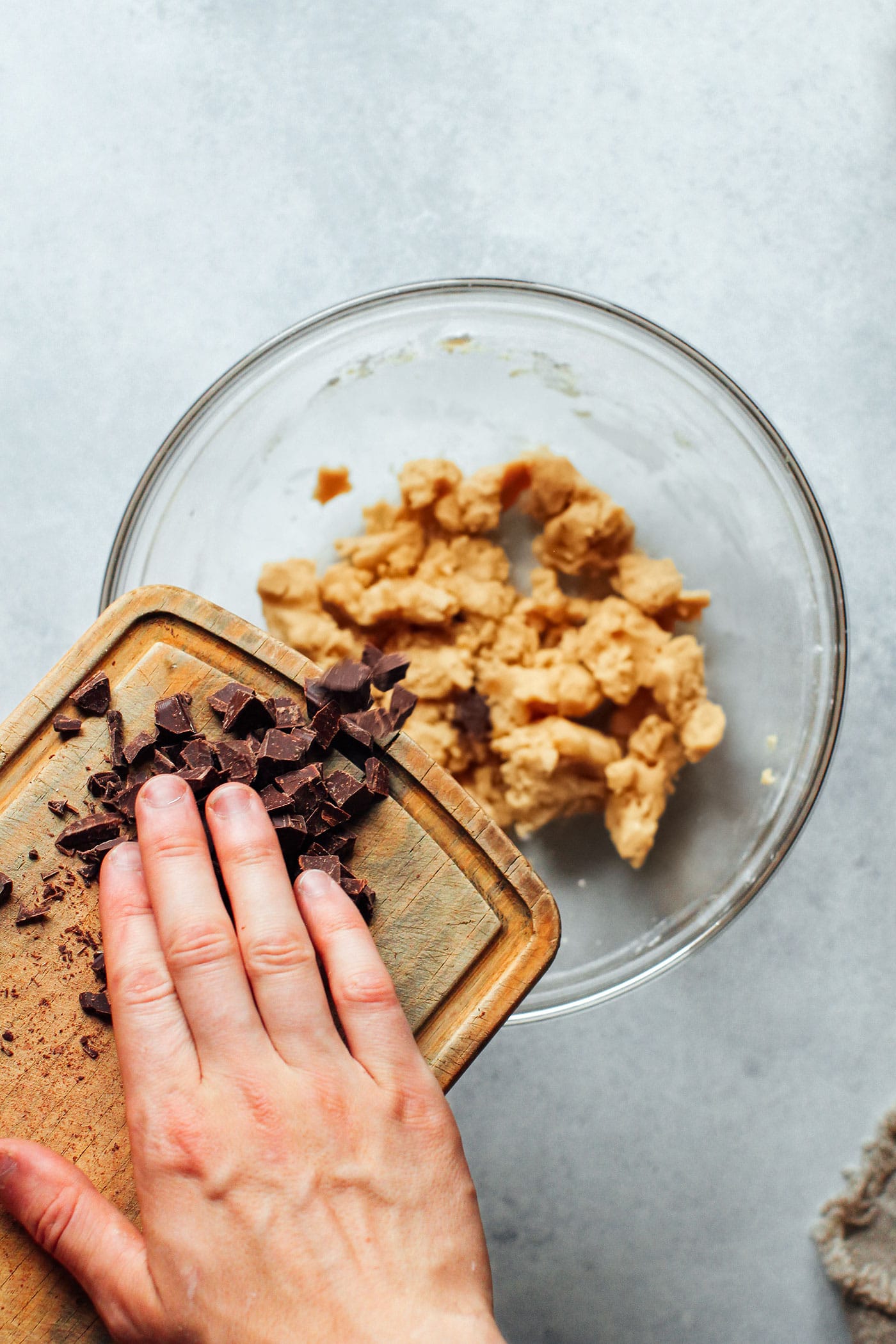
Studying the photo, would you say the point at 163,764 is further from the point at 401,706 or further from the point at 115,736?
Answer: the point at 401,706

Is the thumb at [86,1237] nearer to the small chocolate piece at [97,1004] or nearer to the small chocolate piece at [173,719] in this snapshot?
the small chocolate piece at [97,1004]

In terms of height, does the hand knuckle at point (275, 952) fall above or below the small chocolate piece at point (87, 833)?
above

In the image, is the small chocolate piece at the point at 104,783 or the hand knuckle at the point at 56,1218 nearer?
the hand knuckle at the point at 56,1218

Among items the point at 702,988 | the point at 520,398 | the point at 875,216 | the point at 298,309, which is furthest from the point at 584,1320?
the point at 875,216

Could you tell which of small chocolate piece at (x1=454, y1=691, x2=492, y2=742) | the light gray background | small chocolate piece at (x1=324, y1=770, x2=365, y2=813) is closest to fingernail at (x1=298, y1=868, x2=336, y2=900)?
small chocolate piece at (x1=324, y1=770, x2=365, y2=813)

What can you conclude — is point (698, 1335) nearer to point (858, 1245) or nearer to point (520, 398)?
point (858, 1245)

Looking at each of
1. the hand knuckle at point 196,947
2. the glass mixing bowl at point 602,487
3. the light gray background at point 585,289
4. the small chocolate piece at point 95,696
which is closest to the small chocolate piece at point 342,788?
the hand knuckle at point 196,947
